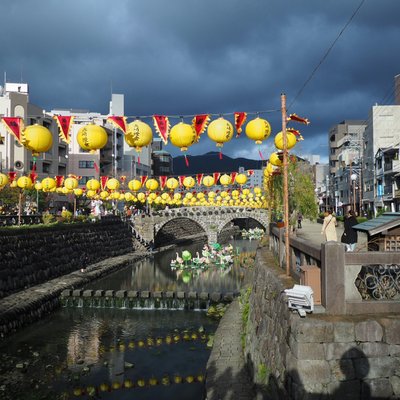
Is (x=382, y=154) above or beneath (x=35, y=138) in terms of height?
above

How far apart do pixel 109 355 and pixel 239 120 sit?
35.7 feet

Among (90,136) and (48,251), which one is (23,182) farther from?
(90,136)

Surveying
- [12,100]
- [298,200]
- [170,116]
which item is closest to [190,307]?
[298,200]

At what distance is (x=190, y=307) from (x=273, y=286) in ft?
48.5

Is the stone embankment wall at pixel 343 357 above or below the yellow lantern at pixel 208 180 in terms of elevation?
below

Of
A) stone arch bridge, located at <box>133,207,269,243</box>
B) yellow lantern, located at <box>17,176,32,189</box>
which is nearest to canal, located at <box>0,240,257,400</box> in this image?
yellow lantern, located at <box>17,176,32,189</box>

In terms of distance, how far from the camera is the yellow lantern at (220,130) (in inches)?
509

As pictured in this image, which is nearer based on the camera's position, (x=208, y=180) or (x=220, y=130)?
(x=220, y=130)

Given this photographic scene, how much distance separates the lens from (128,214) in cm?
5859

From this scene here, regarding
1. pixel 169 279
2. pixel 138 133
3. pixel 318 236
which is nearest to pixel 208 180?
pixel 169 279

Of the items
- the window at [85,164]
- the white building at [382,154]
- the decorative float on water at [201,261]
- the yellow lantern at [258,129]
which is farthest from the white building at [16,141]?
the white building at [382,154]

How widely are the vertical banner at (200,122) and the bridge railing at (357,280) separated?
7.57 metres

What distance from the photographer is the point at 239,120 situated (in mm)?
14141

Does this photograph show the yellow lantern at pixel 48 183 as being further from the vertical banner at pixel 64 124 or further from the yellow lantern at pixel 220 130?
the yellow lantern at pixel 220 130
